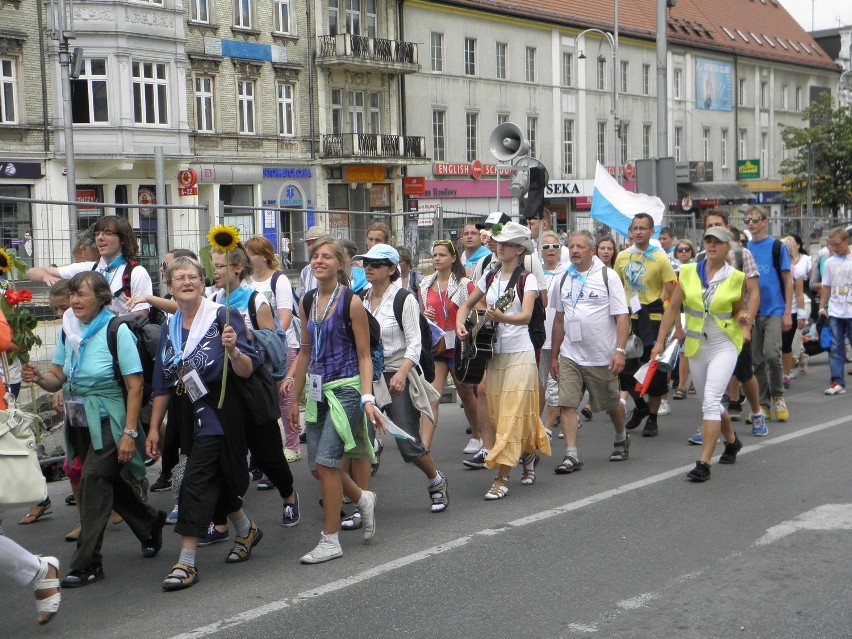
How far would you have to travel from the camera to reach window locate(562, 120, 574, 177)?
163 ft

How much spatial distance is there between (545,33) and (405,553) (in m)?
43.6

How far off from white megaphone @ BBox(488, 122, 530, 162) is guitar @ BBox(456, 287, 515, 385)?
7.06 meters

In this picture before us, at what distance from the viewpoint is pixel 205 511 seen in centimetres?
586

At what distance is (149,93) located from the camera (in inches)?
1275

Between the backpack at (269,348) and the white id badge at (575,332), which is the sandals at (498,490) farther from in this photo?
the backpack at (269,348)

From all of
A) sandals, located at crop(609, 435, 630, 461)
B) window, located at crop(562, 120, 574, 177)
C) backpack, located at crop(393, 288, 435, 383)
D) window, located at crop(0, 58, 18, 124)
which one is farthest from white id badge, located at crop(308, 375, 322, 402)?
window, located at crop(562, 120, 574, 177)

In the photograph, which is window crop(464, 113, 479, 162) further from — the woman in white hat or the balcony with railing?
the woman in white hat

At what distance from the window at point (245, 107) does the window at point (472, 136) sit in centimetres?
1089

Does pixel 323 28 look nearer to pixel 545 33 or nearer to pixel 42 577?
pixel 545 33

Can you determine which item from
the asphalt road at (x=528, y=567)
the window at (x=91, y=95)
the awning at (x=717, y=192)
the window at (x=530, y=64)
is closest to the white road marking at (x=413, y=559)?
the asphalt road at (x=528, y=567)

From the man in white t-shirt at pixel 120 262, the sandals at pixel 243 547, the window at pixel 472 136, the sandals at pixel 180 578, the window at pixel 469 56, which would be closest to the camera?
the sandals at pixel 180 578

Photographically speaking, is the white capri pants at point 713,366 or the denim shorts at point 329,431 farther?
the white capri pants at point 713,366

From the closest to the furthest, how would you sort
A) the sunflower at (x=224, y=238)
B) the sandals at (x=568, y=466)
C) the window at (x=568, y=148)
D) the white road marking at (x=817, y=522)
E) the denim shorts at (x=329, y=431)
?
the sunflower at (x=224, y=238) → the denim shorts at (x=329, y=431) → the white road marking at (x=817, y=522) → the sandals at (x=568, y=466) → the window at (x=568, y=148)

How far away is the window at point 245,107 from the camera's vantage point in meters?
35.7
